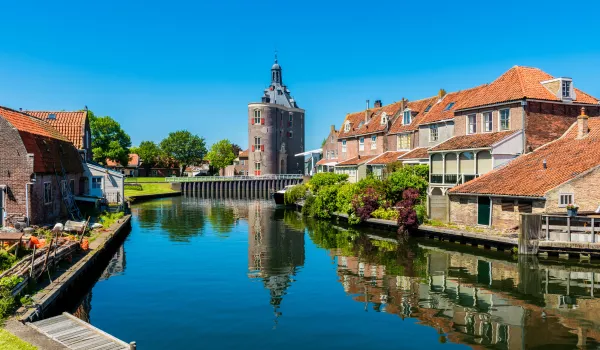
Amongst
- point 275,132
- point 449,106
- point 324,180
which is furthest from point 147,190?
point 449,106

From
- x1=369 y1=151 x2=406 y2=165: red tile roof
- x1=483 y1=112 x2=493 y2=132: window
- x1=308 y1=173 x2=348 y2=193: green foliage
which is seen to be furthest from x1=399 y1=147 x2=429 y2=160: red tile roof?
x1=308 y1=173 x2=348 y2=193: green foliage

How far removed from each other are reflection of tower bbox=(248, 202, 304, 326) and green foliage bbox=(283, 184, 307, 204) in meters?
9.94

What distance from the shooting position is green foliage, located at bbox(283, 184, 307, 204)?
2235 inches

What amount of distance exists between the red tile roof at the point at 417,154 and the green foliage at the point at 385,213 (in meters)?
7.29

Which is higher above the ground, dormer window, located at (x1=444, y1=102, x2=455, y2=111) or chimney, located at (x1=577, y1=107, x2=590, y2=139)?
dormer window, located at (x1=444, y1=102, x2=455, y2=111)

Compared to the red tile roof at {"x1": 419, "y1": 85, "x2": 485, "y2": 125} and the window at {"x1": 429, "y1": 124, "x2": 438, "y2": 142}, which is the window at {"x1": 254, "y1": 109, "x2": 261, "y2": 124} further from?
the window at {"x1": 429, "y1": 124, "x2": 438, "y2": 142}

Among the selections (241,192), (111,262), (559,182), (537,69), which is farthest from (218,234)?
(241,192)

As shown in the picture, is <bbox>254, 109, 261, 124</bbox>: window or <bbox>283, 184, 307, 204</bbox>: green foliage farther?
<bbox>254, 109, 261, 124</bbox>: window

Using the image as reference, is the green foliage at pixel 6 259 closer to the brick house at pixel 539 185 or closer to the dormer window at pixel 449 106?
the brick house at pixel 539 185

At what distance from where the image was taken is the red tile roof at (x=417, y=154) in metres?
44.0

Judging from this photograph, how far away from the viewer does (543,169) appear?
3048 cm

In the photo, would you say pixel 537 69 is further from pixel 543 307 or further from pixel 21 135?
pixel 21 135

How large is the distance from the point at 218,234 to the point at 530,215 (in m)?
22.7

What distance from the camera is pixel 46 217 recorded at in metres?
29.3
